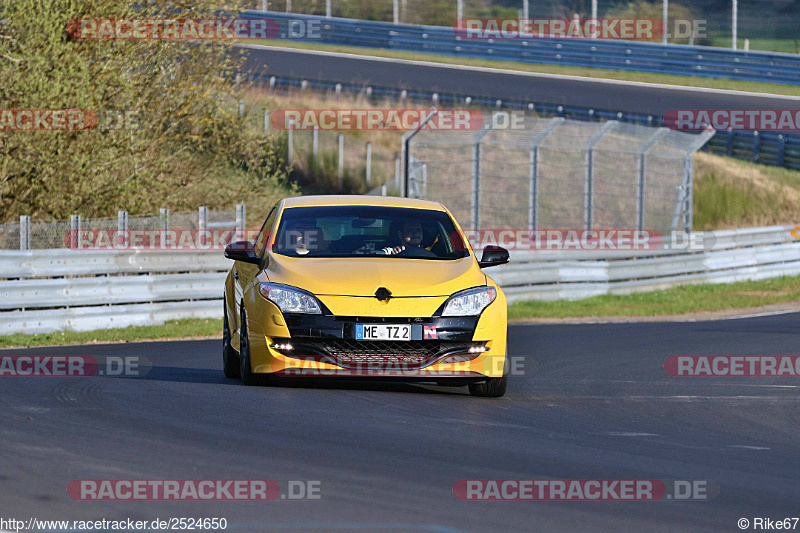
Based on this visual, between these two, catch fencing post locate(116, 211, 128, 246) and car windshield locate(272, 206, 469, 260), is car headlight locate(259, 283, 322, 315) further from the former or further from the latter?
catch fencing post locate(116, 211, 128, 246)

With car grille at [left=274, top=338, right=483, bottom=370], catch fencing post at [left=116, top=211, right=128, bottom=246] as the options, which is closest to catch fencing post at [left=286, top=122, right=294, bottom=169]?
catch fencing post at [left=116, top=211, right=128, bottom=246]

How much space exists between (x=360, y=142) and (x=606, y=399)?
76.4 ft

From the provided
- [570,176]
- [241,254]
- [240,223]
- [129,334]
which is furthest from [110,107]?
[241,254]

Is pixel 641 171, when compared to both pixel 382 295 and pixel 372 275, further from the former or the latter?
pixel 382 295

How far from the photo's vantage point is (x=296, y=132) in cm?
3272

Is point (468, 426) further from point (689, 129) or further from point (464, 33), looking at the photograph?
point (464, 33)

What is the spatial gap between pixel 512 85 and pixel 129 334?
22.1 meters

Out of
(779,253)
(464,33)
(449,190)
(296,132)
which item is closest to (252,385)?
→ (449,190)

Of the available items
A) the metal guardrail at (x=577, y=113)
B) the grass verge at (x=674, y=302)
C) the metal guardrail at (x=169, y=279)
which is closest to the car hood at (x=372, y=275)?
the metal guardrail at (x=169, y=279)

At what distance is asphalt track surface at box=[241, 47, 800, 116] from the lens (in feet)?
115

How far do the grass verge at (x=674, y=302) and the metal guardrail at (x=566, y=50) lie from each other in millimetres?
10990

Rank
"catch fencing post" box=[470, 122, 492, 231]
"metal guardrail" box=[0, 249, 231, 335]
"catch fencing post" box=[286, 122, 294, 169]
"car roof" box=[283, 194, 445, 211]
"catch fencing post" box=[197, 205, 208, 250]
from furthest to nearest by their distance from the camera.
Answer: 1. "catch fencing post" box=[286, 122, 294, 169]
2. "catch fencing post" box=[470, 122, 492, 231]
3. "catch fencing post" box=[197, 205, 208, 250]
4. "metal guardrail" box=[0, 249, 231, 335]
5. "car roof" box=[283, 194, 445, 211]

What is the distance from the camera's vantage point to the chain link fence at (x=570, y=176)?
23.7 m

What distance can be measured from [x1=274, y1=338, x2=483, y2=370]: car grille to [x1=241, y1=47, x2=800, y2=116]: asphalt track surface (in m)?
24.9
